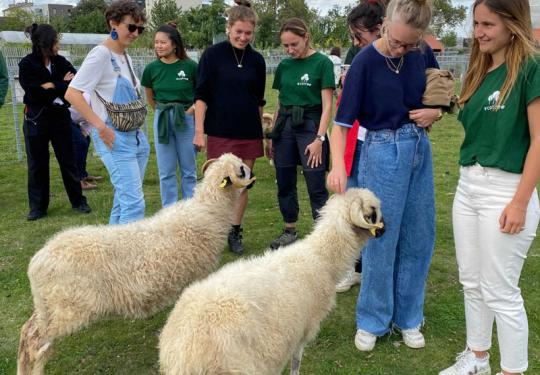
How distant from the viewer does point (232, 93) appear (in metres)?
5.29

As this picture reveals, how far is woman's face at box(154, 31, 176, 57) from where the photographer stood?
6.14 metres

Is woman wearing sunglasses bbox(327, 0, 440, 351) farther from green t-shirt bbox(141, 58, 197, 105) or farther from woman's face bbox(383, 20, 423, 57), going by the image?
green t-shirt bbox(141, 58, 197, 105)

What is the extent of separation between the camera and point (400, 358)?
3783mm

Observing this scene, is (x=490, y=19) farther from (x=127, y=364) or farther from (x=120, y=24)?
(x=127, y=364)

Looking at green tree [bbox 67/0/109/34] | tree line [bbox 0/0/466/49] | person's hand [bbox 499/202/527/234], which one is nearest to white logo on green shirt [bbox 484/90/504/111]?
person's hand [bbox 499/202/527/234]

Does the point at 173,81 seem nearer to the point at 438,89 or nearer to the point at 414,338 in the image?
the point at 438,89

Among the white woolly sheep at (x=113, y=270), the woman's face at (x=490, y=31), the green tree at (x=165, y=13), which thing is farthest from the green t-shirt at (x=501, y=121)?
the green tree at (x=165, y=13)

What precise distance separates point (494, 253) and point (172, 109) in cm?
439

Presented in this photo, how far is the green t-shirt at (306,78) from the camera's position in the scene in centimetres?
526

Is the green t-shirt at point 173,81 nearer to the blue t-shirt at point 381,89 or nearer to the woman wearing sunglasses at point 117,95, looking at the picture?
the woman wearing sunglasses at point 117,95

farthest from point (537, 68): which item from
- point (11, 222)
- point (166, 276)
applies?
point (11, 222)

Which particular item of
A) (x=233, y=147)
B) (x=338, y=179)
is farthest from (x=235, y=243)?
(x=338, y=179)

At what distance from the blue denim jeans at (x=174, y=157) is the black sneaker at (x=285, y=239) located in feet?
4.48

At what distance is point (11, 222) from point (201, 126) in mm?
3841
